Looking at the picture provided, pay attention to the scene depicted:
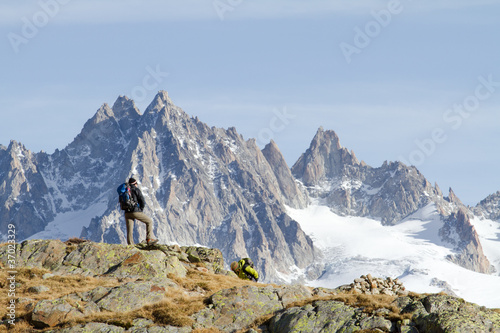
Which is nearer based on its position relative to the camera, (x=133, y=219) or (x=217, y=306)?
(x=217, y=306)

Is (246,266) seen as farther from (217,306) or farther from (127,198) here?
(217,306)

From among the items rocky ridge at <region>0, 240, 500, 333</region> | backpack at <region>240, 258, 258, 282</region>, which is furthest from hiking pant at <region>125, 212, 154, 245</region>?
backpack at <region>240, 258, 258, 282</region>

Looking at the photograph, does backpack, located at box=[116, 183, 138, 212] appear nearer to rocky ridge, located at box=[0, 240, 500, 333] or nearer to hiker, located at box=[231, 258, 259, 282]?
rocky ridge, located at box=[0, 240, 500, 333]

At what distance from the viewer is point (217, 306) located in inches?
1081

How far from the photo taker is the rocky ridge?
2373cm

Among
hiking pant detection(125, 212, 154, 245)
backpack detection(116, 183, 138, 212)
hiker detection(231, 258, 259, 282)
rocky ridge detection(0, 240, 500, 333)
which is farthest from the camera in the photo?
hiker detection(231, 258, 259, 282)

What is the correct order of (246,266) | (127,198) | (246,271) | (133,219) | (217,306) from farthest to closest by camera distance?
1. (246,266)
2. (246,271)
3. (133,219)
4. (127,198)
5. (217,306)

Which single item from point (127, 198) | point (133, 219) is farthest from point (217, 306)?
point (127, 198)

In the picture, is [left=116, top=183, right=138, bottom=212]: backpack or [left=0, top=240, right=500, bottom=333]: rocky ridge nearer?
[left=0, top=240, right=500, bottom=333]: rocky ridge

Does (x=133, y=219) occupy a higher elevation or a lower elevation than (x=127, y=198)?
lower

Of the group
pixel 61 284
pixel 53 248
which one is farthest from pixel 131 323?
pixel 53 248

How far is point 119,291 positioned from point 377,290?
13048 millimetres

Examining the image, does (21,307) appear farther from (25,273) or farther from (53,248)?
(53,248)

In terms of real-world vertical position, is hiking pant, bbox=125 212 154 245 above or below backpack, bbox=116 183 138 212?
below
